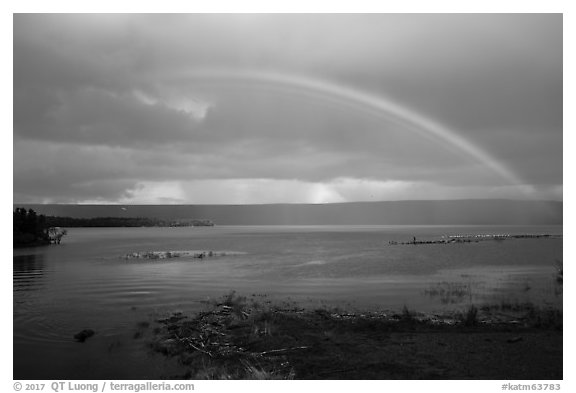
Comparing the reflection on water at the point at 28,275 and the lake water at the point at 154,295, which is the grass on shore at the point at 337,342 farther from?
the reflection on water at the point at 28,275

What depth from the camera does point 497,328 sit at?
17.1 meters

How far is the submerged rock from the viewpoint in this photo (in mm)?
18381

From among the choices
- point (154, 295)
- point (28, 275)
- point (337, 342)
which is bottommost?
point (28, 275)

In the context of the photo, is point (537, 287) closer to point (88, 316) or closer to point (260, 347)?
point (260, 347)

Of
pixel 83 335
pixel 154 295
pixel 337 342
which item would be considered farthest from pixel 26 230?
pixel 337 342

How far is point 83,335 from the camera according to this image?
18.6m

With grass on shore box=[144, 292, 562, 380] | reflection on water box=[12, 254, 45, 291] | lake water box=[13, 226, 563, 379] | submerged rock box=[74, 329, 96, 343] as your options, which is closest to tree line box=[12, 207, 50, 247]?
reflection on water box=[12, 254, 45, 291]

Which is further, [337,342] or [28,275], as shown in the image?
[28,275]

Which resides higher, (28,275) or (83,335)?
(83,335)

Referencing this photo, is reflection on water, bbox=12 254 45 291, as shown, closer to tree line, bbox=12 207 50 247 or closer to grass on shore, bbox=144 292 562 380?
grass on shore, bbox=144 292 562 380

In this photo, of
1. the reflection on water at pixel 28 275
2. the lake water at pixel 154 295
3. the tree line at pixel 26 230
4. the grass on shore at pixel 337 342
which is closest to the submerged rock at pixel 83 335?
the lake water at pixel 154 295

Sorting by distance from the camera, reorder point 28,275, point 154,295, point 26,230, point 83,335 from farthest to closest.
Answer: point 26,230
point 28,275
point 154,295
point 83,335

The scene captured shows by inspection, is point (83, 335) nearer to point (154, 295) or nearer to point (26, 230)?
point (154, 295)

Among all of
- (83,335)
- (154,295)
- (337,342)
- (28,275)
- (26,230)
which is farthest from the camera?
(26,230)
